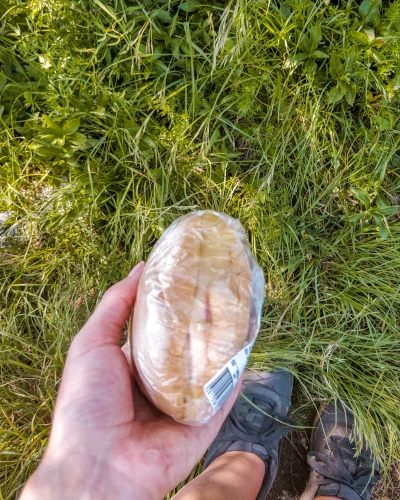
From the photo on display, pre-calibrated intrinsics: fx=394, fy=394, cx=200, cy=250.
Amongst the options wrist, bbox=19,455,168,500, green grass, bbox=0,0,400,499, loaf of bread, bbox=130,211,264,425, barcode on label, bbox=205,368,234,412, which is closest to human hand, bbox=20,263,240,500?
wrist, bbox=19,455,168,500

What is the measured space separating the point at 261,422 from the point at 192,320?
121 centimetres

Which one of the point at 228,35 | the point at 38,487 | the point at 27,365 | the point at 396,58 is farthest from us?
the point at 27,365

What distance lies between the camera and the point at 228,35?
1826mm

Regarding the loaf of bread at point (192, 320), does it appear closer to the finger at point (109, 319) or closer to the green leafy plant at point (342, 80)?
the finger at point (109, 319)

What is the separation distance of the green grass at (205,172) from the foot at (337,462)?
0.40 ft

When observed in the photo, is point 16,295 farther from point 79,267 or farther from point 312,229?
point 312,229

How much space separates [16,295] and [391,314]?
73.5 inches

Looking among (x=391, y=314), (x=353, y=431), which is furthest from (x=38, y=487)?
(x=391, y=314)

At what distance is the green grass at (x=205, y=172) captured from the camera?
179cm

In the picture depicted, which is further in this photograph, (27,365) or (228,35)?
(27,365)

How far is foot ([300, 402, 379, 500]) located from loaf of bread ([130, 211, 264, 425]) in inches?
41.4

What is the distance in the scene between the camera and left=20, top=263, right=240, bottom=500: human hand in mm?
1158

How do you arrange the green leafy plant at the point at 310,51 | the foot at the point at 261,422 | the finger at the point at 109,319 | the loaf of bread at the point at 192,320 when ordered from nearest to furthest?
the loaf of bread at the point at 192,320 < the finger at the point at 109,319 < the green leafy plant at the point at 310,51 < the foot at the point at 261,422

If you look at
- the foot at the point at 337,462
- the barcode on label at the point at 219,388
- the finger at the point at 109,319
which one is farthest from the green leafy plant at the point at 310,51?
the foot at the point at 337,462
